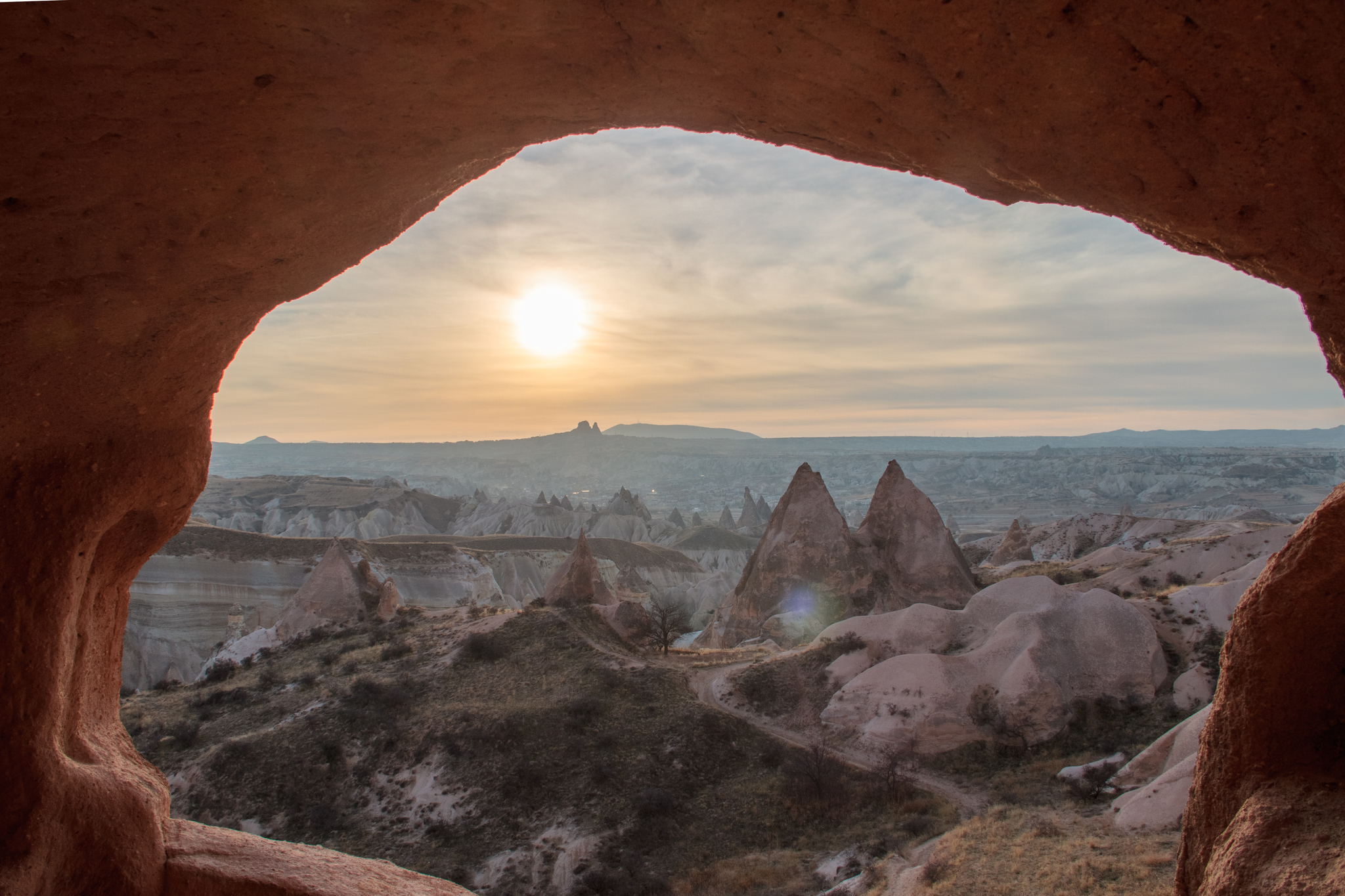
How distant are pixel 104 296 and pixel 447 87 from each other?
1.95 m

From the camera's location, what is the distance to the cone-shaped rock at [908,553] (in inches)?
1308

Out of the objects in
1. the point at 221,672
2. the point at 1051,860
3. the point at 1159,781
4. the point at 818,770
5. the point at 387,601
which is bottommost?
the point at 221,672

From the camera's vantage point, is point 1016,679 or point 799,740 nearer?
point 1016,679

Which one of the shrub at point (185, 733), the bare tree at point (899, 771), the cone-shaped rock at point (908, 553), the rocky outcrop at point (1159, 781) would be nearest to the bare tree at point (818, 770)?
the bare tree at point (899, 771)

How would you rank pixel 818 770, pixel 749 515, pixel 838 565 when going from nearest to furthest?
pixel 818 770
pixel 838 565
pixel 749 515

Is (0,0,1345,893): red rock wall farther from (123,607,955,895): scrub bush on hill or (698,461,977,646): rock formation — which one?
(698,461,977,646): rock formation

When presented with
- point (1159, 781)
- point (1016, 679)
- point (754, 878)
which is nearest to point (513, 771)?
point (754, 878)

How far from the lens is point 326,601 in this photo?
99.3 feet

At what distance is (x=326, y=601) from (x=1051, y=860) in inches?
1119

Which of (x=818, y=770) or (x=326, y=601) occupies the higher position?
(x=326, y=601)

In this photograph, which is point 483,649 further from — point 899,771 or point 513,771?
point 899,771

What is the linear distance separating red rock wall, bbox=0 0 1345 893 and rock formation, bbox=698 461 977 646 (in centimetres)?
2981

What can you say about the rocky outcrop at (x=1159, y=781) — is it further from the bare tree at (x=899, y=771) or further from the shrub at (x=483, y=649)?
the shrub at (x=483, y=649)

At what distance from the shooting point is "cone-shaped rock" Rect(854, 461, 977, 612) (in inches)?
1308
